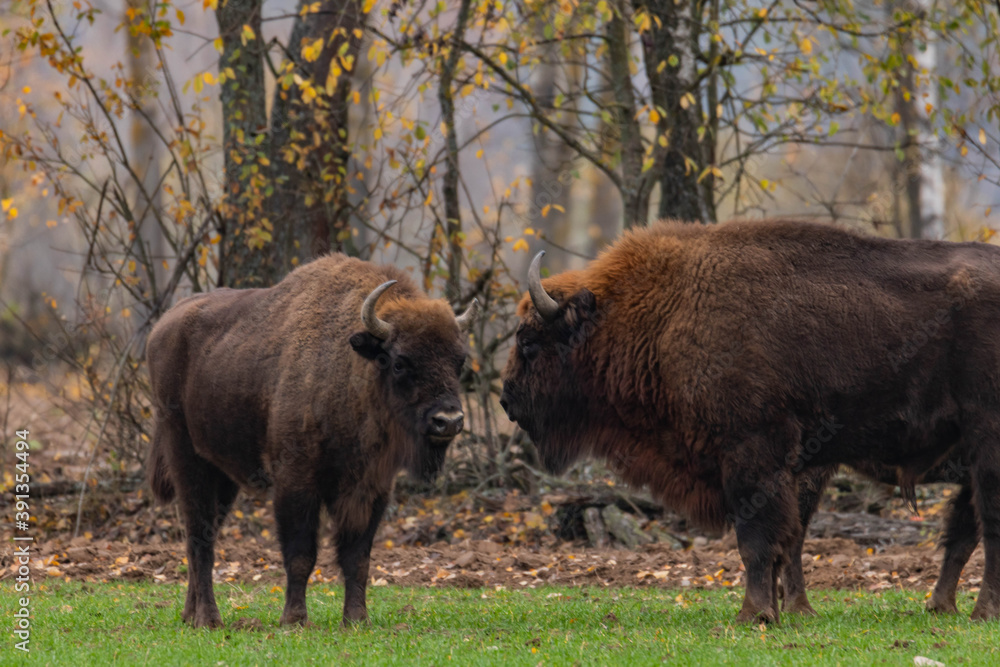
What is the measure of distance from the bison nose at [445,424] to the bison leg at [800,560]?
8.26 ft

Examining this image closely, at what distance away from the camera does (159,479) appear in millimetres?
8297

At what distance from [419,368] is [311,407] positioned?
79 cm

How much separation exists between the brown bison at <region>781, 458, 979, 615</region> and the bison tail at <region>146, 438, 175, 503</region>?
15.7 ft

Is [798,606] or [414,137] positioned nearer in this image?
[798,606]

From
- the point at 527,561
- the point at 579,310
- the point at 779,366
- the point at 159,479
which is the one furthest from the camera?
the point at 527,561

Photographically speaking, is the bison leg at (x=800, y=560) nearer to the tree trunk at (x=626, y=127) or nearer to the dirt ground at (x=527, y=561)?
the dirt ground at (x=527, y=561)

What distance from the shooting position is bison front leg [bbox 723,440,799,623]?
6.73 m

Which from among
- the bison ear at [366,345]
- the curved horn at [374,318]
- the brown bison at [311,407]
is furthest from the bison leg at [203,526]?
the curved horn at [374,318]

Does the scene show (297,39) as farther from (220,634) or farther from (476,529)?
(220,634)

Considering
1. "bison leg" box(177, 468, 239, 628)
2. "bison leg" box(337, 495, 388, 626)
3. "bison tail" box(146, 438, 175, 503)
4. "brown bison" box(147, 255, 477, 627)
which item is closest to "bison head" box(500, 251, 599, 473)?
"brown bison" box(147, 255, 477, 627)

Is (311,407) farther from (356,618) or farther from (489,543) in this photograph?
(489,543)

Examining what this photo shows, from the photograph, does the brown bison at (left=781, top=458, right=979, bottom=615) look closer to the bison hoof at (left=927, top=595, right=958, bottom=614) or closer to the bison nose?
the bison hoof at (left=927, top=595, right=958, bottom=614)

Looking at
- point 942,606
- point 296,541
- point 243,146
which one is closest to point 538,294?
point 296,541

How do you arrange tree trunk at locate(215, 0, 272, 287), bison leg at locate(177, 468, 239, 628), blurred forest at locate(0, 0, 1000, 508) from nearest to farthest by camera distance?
bison leg at locate(177, 468, 239, 628), blurred forest at locate(0, 0, 1000, 508), tree trunk at locate(215, 0, 272, 287)
